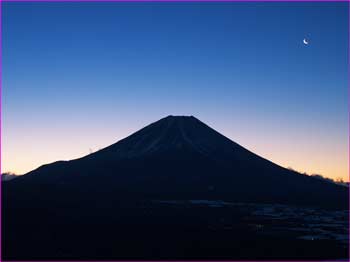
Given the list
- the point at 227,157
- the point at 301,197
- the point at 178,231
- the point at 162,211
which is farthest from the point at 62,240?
the point at 227,157

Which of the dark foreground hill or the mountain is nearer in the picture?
the dark foreground hill

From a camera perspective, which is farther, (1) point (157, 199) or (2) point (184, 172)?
(2) point (184, 172)

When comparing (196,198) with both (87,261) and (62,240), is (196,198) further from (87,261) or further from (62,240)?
(87,261)

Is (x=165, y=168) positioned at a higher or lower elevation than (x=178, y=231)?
higher

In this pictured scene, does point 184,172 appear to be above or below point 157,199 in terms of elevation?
above

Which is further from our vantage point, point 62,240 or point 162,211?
point 162,211

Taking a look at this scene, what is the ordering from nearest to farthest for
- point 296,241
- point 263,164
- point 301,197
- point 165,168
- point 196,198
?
1. point 296,241
2. point 196,198
3. point 301,197
4. point 165,168
5. point 263,164

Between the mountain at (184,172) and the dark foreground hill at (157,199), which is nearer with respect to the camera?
the dark foreground hill at (157,199)

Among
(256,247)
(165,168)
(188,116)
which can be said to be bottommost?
(256,247)
